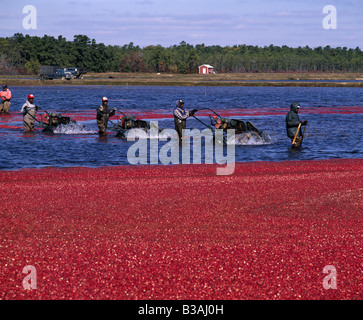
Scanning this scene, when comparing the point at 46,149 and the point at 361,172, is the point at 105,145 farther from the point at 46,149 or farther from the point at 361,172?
the point at 361,172

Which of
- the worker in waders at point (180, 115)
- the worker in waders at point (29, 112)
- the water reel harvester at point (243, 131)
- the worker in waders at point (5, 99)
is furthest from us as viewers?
the worker in waders at point (5, 99)

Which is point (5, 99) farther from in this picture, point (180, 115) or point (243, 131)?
point (243, 131)

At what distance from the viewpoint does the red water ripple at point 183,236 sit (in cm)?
755

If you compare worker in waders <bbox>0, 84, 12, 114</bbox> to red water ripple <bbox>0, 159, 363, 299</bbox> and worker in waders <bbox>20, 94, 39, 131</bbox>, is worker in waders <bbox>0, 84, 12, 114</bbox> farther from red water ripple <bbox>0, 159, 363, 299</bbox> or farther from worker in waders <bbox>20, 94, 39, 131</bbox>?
red water ripple <bbox>0, 159, 363, 299</bbox>

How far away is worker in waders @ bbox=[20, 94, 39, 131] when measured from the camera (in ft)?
89.7

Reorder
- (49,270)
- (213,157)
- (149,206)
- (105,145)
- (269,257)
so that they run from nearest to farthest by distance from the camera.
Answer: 1. (49,270)
2. (269,257)
3. (149,206)
4. (213,157)
5. (105,145)

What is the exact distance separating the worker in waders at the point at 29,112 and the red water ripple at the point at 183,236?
1184 cm

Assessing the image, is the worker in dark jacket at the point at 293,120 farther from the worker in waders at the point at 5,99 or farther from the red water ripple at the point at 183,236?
the worker in waders at the point at 5,99

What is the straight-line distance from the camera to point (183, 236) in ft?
32.4

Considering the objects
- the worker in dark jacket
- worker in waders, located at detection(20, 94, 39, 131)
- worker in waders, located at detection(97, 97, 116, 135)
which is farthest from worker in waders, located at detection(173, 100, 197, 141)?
worker in waders, located at detection(20, 94, 39, 131)

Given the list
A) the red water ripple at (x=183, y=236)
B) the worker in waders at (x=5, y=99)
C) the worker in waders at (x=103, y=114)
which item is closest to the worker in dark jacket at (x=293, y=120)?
the red water ripple at (x=183, y=236)

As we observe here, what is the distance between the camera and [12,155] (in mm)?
22719

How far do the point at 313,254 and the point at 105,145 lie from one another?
18.2 m

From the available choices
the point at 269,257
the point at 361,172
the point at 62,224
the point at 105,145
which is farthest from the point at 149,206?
the point at 105,145
